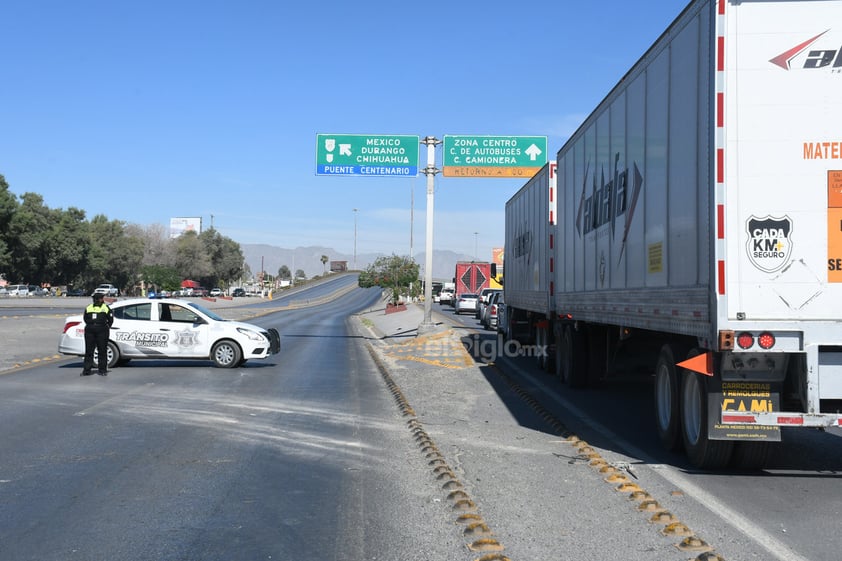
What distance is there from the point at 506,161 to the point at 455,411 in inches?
672

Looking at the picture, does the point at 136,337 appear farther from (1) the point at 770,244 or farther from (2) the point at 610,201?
(1) the point at 770,244

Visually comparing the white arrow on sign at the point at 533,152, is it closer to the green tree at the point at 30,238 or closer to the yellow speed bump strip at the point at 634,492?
the yellow speed bump strip at the point at 634,492

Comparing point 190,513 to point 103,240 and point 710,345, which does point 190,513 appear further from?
point 103,240

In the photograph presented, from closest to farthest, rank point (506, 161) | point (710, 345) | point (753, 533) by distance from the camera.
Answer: point (753, 533), point (710, 345), point (506, 161)

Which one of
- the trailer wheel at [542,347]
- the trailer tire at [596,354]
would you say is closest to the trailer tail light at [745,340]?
the trailer tire at [596,354]

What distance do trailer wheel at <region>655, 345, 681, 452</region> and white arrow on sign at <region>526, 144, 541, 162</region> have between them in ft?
63.9

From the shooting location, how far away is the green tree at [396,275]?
2662 inches

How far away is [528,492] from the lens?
6.86m

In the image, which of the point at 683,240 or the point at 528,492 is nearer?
the point at 528,492

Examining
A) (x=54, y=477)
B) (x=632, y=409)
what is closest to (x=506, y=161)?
(x=632, y=409)

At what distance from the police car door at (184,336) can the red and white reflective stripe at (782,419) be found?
42.7 feet

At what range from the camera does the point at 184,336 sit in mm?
17719

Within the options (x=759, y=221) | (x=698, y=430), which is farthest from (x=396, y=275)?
(x=759, y=221)

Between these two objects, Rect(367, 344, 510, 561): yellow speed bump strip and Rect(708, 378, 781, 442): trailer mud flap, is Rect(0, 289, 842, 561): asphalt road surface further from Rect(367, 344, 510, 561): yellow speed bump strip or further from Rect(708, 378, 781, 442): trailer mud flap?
Rect(708, 378, 781, 442): trailer mud flap
